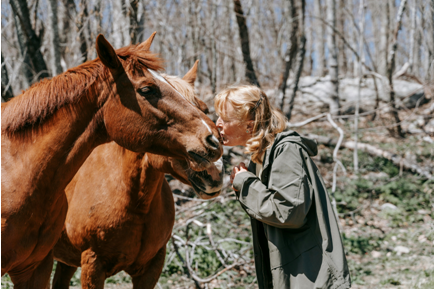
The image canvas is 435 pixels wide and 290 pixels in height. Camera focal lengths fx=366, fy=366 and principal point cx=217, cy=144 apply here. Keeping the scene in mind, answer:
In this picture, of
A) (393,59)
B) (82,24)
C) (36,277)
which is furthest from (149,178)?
(393,59)

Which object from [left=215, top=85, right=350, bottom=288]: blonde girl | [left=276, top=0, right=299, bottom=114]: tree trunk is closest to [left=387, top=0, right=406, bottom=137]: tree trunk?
[left=276, top=0, right=299, bottom=114]: tree trunk

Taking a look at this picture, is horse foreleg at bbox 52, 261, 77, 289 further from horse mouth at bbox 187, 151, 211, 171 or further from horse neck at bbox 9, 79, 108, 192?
horse mouth at bbox 187, 151, 211, 171

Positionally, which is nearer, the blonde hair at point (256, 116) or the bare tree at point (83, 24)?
the blonde hair at point (256, 116)

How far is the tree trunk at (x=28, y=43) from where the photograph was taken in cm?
561

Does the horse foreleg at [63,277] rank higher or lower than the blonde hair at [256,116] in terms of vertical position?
lower

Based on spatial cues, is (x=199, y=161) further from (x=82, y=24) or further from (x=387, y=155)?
(x=387, y=155)

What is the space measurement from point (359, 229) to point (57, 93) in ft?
17.9

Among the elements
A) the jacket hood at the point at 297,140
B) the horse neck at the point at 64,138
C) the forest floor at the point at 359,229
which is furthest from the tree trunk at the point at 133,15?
the jacket hood at the point at 297,140

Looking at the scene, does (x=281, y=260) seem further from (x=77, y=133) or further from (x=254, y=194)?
(x=77, y=133)

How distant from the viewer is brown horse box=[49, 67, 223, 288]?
113 inches

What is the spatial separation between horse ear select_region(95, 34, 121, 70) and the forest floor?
2.86m

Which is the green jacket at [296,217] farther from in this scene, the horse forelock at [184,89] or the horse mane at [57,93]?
the horse mane at [57,93]

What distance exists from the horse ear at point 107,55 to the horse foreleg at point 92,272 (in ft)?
5.07

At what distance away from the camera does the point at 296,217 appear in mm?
1819
